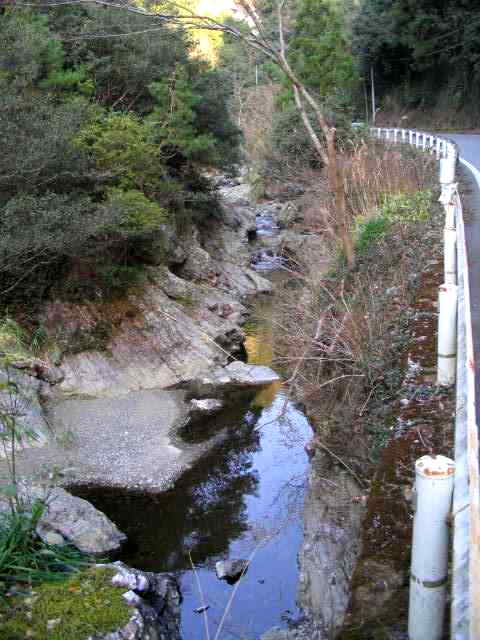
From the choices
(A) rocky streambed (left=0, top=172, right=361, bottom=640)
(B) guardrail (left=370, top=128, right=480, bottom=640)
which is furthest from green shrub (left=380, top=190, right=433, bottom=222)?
(B) guardrail (left=370, top=128, right=480, bottom=640)

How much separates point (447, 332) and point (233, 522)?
6060 mm

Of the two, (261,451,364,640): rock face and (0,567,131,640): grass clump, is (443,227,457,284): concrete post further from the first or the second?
(0,567,131,640): grass clump

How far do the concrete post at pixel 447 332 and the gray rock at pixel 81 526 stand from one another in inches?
248

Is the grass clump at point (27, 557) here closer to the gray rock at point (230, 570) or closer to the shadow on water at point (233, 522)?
the shadow on water at point (233, 522)

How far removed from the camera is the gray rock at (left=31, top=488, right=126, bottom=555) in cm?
1045

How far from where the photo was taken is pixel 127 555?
10.6 meters

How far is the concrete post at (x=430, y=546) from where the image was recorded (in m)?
3.33

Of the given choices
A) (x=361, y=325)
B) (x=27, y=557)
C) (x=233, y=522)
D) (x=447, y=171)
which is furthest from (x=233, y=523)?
(x=447, y=171)

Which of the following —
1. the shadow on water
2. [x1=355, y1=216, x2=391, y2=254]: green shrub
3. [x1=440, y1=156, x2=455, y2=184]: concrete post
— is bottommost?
the shadow on water

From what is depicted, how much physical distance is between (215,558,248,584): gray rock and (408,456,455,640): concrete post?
6.44 m

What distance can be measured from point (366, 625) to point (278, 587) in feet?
17.4

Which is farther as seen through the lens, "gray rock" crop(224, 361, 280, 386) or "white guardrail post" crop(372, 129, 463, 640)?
"gray rock" crop(224, 361, 280, 386)

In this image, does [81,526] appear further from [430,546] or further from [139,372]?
[430,546]

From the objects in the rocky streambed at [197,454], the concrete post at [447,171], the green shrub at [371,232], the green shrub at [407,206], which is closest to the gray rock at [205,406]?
Result: the rocky streambed at [197,454]
